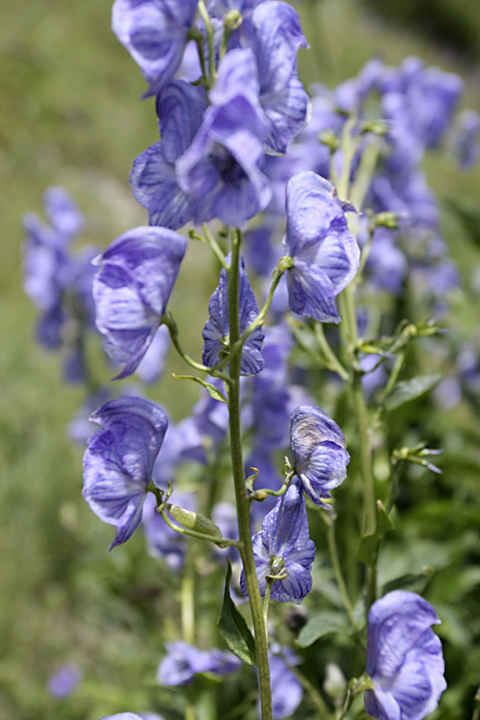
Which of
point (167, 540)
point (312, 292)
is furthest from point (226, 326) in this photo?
point (167, 540)

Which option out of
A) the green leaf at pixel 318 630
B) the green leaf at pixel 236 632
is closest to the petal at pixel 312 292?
the green leaf at pixel 236 632

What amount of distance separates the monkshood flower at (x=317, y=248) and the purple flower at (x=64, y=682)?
1334mm

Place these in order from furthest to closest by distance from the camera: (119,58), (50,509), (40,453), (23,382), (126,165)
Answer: (119,58) → (126,165) → (23,382) → (40,453) → (50,509)

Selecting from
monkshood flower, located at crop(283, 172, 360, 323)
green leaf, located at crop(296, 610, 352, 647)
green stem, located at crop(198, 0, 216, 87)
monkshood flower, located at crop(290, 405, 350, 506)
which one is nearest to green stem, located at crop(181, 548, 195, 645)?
green leaf, located at crop(296, 610, 352, 647)

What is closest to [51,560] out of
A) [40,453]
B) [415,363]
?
[40,453]

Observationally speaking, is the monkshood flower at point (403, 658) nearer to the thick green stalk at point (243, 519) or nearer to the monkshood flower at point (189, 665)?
the thick green stalk at point (243, 519)

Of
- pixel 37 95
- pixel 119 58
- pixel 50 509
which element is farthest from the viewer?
pixel 119 58

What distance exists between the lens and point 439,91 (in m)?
1.77

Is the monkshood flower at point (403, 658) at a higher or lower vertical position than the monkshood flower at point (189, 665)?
higher

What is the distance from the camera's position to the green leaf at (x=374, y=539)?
62 centimetres

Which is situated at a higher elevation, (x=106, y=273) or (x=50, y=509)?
(x=106, y=273)

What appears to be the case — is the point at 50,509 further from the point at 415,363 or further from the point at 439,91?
the point at 439,91

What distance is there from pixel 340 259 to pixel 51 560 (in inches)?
75.6

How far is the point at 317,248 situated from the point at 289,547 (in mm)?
240
